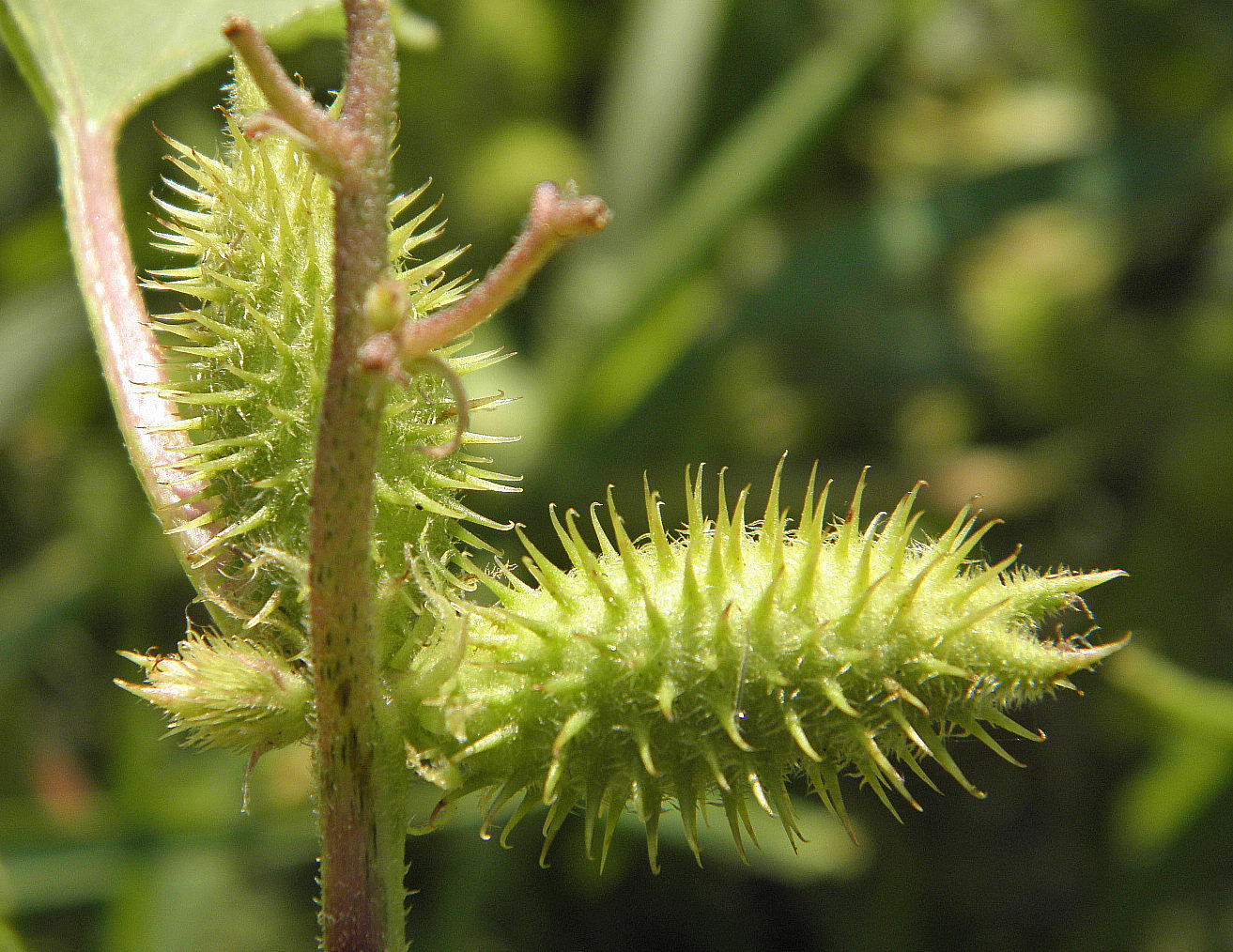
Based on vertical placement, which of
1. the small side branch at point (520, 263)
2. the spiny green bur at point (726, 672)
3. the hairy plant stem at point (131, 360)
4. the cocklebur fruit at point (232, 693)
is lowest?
the spiny green bur at point (726, 672)

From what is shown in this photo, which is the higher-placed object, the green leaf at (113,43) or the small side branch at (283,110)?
the green leaf at (113,43)

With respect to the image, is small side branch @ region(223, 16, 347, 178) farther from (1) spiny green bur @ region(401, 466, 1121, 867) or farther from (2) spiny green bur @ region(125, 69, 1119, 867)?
(1) spiny green bur @ region(401, 466, 1121, 867)

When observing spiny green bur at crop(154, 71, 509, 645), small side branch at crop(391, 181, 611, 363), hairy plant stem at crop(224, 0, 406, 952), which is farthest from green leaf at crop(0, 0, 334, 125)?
small side branch at crop(391, 181, 611, 363)

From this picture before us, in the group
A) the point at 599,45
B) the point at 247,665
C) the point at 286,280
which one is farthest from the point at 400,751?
the point at 599,45

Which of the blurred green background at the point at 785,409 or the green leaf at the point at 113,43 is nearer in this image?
the green leaf at the point at 113,43

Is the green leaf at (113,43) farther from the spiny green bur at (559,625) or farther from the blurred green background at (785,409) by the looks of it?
the blurred green background at (785,409)

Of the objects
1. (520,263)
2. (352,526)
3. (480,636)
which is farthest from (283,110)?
(480,636)

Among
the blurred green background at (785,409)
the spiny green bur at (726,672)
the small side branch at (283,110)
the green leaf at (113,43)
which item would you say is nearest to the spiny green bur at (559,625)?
the spiny green bur at (726,672)

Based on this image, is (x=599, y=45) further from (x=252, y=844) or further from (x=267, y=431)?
(x=267, y=431)
